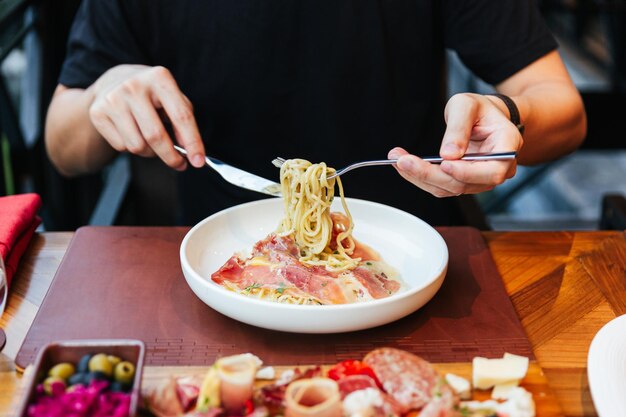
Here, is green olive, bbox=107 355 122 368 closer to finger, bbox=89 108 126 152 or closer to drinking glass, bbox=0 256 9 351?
drinking glass, bbox=0 256 9 351

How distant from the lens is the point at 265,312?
123 centimetres

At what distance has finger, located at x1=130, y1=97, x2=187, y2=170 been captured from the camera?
1642mm

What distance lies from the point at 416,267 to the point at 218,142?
0.97 meters

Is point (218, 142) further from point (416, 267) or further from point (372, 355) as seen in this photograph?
point (372, 355)

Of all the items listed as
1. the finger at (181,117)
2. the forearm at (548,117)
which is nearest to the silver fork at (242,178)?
the finger at (181,117)

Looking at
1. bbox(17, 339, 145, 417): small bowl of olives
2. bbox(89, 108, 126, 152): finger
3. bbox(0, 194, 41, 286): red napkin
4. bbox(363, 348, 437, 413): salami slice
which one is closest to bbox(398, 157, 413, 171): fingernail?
bbox(363, 348, 437, 413): salami slice

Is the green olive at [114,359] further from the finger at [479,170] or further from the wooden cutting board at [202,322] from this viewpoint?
the finger at [479,170]

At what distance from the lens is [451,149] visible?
1411mm

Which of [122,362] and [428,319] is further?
[428,319]

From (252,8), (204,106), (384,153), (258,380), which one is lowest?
(384,153)

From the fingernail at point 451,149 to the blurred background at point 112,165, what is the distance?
0.72m

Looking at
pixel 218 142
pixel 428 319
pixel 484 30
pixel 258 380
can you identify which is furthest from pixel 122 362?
pixel 484 30

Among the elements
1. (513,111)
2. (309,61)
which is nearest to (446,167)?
(513,111)

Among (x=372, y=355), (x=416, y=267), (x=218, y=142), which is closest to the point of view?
(x=372, y=355)
